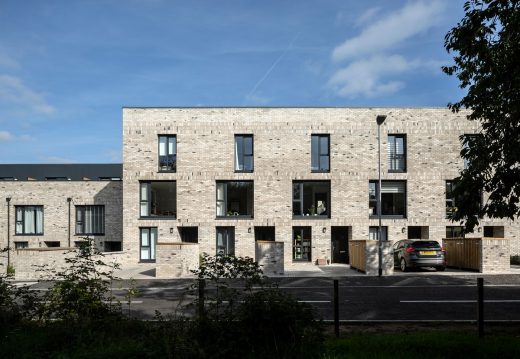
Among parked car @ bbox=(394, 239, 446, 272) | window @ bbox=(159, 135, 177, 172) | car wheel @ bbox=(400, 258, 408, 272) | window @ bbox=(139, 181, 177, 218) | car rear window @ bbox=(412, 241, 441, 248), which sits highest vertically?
window @ bbox=(159, 135, 177, 172)

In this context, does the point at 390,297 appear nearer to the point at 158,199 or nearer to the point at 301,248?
the point at 301,248

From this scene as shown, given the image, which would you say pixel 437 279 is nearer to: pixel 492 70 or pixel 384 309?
pixel 384 309

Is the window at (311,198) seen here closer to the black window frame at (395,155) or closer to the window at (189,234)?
the black window frame at (395,155)

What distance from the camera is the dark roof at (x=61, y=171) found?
47.2 metres

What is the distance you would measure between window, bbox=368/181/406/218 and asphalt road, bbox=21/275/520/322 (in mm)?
7836

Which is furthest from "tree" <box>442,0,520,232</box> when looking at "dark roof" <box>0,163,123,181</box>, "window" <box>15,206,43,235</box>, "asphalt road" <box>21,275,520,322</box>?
"dark roof" <box>0,163,123,181</box>

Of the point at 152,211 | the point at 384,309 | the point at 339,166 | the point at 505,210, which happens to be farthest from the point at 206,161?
the point at 505,210

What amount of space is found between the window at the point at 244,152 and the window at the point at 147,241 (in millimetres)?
6130

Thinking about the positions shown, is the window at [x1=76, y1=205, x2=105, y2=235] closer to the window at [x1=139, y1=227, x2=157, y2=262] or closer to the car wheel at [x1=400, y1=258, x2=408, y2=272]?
the window at [x1=139, y1=227, x2=157, y2=262]

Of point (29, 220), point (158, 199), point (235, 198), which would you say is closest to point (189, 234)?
point (158, 199)

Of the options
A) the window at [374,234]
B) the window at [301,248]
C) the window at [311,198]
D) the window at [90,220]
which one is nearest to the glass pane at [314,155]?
the window at [311,198]

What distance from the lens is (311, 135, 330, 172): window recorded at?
2514 centimetres

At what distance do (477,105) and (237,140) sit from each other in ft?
52.9

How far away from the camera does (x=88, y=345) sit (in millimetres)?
5898
